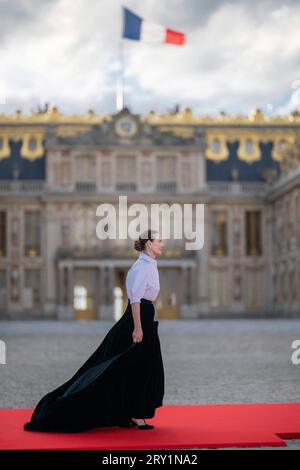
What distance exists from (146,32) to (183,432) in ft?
89.3

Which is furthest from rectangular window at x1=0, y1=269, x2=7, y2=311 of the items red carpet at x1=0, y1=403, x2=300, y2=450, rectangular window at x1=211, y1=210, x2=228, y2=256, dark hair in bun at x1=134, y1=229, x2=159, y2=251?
dark hair in bun at x1=134, y1=229, x2=159, y2=251

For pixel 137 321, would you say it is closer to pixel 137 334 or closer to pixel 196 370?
pixel 137 334

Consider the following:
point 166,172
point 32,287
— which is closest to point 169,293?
point 166,172

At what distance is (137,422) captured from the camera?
7.16 m

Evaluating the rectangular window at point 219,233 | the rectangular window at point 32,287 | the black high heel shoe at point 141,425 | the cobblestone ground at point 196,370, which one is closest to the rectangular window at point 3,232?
the rectangular window at point 32,287

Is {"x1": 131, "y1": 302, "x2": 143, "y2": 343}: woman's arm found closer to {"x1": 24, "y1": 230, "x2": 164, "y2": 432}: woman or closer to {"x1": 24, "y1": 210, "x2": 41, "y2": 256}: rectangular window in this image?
{"x1": 24, "y1": 230, "x2": 164, "y2": 432}: woman

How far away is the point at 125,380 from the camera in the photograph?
6.98m

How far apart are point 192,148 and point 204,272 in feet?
19.9

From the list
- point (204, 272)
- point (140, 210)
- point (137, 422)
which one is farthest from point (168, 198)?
point (137, 422)

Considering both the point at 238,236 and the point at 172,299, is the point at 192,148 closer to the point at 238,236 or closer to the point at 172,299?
the point at 238,236

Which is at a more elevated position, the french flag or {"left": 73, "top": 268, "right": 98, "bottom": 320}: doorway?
the french flag

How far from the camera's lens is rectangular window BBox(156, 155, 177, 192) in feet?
136

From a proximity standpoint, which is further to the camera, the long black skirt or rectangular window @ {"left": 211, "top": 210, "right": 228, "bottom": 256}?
rectangular window @ {"left": 211, "top": 210, "right": 228, "bottom": 256}

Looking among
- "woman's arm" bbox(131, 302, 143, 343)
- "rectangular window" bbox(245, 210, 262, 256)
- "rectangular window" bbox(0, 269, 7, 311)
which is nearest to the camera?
"woman's arm" bbox(131, 302, 143, 343)
